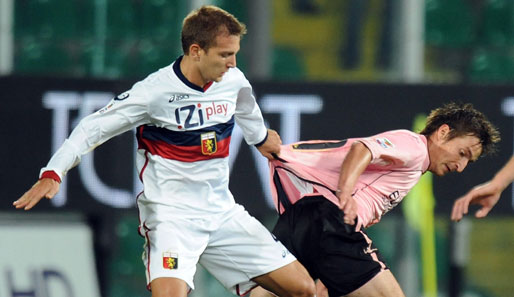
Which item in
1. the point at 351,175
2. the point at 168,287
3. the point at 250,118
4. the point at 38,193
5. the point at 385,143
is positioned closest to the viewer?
the point at 38,193

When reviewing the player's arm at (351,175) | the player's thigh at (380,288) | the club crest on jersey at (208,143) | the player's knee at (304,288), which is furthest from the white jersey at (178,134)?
the player's thigh at (380,288)

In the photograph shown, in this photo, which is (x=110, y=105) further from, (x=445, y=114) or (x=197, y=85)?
(x=445, y=114)

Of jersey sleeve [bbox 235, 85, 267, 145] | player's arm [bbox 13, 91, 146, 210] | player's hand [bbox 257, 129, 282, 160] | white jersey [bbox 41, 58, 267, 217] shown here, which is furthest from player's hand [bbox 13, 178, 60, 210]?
player's hand [bbox 257, 129, 282, 160]

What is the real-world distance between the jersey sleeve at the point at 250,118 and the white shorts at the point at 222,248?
1.15 ft

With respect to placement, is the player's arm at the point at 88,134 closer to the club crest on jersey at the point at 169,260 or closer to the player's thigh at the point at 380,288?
the club crest on jersey at the point at 169,260

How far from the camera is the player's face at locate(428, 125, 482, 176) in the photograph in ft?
17.0

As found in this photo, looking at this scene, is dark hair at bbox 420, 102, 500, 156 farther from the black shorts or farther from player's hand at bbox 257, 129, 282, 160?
player's hand at bbox 257, 129, 282, 160

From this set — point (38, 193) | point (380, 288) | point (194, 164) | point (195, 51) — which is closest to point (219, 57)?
point (195, 51)

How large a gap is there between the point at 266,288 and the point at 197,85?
95 cm

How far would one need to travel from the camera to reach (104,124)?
16.0 ft

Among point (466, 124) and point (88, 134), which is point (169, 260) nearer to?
point (88, 134)

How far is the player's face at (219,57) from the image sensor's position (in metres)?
4.96

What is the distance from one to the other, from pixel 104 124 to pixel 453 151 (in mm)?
1486

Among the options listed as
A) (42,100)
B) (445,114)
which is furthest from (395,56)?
(445,114)
